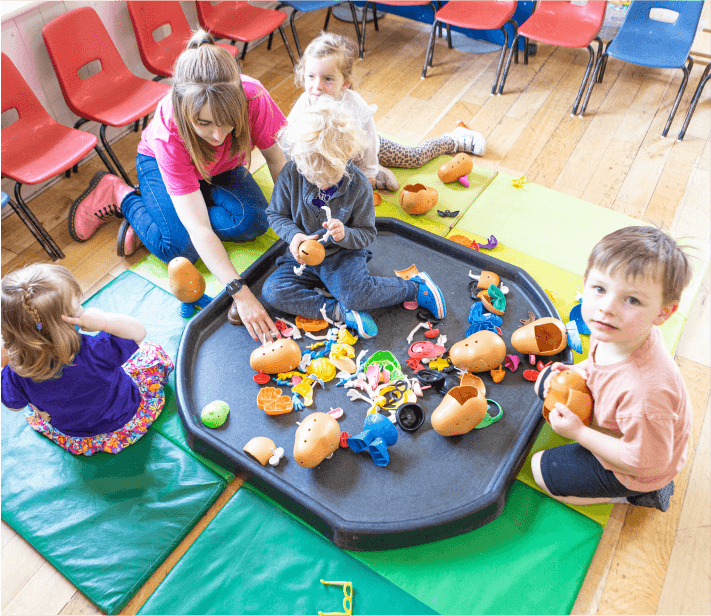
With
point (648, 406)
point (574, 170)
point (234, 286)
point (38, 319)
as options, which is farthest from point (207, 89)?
point (574, 170)

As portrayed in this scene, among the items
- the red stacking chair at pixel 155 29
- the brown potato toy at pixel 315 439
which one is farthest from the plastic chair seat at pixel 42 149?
the brown potato toy at pixel 315 439

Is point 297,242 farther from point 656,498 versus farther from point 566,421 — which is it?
point 656,498

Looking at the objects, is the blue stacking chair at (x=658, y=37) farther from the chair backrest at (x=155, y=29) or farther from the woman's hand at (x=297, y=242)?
the chair backrest at (x=155, y=29)

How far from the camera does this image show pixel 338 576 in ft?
4.23

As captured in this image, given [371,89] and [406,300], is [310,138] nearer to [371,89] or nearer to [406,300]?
[406,300]

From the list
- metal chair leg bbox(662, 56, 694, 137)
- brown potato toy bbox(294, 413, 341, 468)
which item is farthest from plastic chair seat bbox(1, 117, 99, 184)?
metal chair leg bbox(662, 56, 694, 137)

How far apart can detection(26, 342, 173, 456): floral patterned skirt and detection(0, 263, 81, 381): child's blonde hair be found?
375 mm

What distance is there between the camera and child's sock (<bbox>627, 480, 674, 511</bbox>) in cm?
132

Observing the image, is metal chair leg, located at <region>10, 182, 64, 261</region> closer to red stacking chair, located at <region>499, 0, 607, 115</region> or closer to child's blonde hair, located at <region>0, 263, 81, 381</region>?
child's blonde hair, located at <region>0, 263, 81, 381</region>

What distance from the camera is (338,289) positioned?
165 cm

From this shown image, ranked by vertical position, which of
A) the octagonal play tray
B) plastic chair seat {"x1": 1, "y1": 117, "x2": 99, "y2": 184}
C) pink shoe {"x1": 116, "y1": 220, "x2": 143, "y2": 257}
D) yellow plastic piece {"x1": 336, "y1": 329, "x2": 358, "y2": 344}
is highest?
plastic chair seat {"x1": 1, "y1": 117, "x2": 99, "y2": 184}

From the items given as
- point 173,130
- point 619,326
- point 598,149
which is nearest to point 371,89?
point 598,149

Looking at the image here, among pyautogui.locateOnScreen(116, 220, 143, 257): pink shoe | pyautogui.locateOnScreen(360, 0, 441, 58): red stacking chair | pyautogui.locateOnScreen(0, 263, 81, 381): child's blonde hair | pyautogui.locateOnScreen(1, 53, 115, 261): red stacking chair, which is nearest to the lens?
pyautogui.locateOnScreen(0, 263, 81, 381): child's blonde hair

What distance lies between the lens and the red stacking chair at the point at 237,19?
2.58 metres
